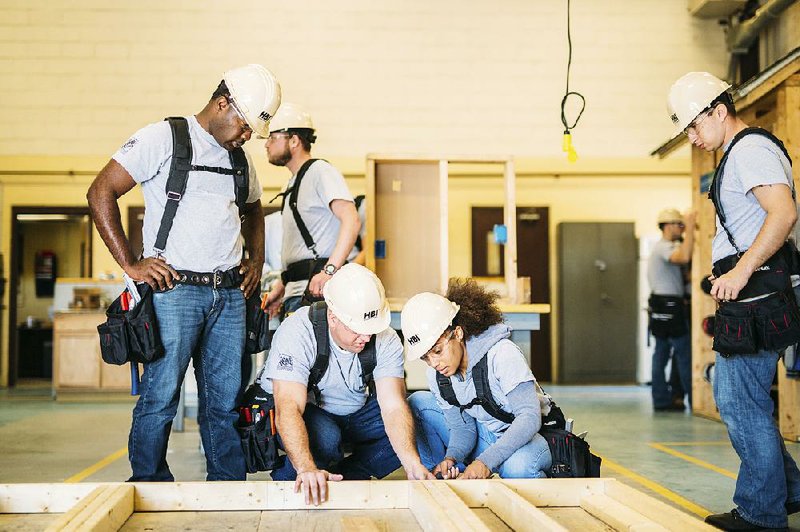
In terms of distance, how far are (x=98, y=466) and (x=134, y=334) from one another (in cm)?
228

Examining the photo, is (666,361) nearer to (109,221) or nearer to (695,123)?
(695,123)

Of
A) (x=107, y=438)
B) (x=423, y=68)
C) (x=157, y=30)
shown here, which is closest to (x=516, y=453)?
(x=107, y=438)

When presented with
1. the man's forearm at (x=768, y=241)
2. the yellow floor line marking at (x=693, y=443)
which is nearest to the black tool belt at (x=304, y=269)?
the man's forearm at (x=768, y=241)

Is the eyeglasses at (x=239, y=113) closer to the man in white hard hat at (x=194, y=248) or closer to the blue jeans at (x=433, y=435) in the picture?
the man in white hard hat at (x=194, y=248)

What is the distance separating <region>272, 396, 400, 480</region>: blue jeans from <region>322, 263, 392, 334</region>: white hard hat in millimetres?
511

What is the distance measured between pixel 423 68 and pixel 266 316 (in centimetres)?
701

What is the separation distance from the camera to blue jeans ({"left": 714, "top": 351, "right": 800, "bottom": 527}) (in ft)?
10.0

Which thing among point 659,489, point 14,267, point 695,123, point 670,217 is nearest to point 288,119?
point 695,123

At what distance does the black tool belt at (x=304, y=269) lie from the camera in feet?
14.2

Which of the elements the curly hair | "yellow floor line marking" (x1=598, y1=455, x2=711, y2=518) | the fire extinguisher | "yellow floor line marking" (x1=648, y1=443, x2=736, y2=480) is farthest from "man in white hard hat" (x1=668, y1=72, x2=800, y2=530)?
the fire extinguisher

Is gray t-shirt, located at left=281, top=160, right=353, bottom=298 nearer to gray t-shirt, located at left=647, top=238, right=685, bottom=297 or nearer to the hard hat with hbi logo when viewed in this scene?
gray t-shirt, located at left=647, top=238, right=685, bottom=297

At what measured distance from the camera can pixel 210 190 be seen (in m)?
3.22

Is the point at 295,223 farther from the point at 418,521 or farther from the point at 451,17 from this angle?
the point at 451,17

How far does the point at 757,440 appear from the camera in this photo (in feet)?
10.1
